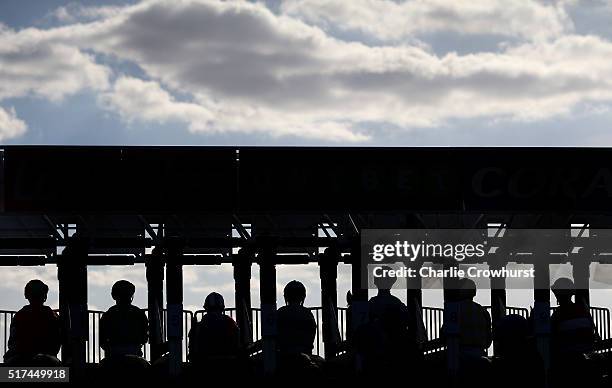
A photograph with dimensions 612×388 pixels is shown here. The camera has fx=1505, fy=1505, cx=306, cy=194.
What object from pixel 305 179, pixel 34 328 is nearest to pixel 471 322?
pixel 305 179

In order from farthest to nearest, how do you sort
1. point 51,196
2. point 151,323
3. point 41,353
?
point 151,323 → point 51,196 → point 41,353

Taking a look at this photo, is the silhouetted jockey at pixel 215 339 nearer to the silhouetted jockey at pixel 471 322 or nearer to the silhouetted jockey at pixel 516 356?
the silhouetted jockey at pixel 471 322

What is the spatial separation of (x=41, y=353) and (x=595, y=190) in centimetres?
719

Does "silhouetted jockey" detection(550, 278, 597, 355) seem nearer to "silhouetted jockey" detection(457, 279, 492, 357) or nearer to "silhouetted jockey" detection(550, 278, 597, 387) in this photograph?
"silhouetted jockey" detection(550, 278, 597, 387)

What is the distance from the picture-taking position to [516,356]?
54.5 feet

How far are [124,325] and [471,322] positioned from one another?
403cm

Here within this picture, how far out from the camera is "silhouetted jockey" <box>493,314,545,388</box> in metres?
16.4

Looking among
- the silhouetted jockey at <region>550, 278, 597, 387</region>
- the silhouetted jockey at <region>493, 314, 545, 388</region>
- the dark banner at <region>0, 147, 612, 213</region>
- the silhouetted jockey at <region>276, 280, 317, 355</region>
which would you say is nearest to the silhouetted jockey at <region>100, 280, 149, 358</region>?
the silhouetted jockey at <region>276, 280, 317, 355</region>

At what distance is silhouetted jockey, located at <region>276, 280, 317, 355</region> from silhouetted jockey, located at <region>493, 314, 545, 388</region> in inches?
87.1

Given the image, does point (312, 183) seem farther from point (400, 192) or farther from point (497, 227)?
point (497, 227)

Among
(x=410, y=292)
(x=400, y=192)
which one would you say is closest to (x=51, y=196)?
(x=400, y=192)

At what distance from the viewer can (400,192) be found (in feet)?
62.6

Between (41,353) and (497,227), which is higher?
(497,227)

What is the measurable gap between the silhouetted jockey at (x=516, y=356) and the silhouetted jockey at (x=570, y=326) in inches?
32.7
